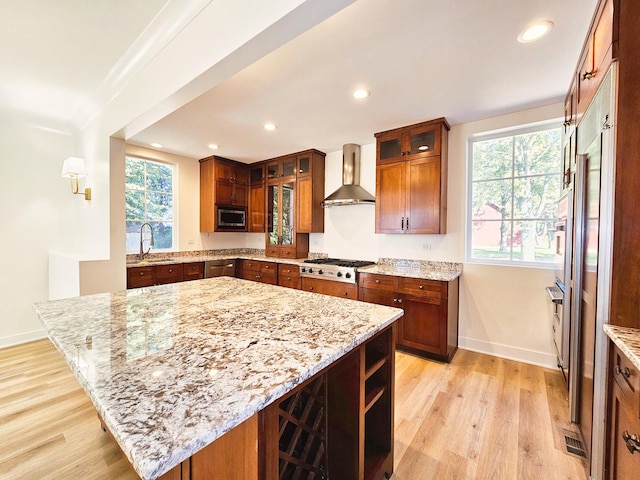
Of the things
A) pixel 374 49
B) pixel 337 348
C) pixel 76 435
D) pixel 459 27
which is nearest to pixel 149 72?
pixel 374 49

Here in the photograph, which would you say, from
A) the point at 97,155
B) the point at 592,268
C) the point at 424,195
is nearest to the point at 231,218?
the point at 97,155

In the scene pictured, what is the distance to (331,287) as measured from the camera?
3.59 metres

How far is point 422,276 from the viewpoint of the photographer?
293cm

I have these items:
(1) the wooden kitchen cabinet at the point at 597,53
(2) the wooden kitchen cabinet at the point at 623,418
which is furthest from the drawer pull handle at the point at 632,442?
(1) the wooden kitchen cabinet at the point at 597,53

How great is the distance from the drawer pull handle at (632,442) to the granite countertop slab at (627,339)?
28 cm

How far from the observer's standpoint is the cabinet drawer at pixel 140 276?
3.60 metres

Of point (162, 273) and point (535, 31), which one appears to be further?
point (162, 273)

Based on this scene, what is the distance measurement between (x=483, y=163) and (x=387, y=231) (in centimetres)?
132

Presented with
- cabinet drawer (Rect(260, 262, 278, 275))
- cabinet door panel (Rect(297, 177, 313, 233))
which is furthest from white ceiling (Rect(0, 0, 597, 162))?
cabinet drawer (Rect(260, 262, 278, 275))

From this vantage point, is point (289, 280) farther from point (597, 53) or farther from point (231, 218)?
point (597, 53)

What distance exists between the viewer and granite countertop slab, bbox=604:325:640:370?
3.28 feet

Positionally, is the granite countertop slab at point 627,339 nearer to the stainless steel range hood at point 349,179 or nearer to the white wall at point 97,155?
the white wall at point 97,155

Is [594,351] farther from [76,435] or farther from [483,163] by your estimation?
[76,435]

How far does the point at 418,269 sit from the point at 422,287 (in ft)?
1.76
